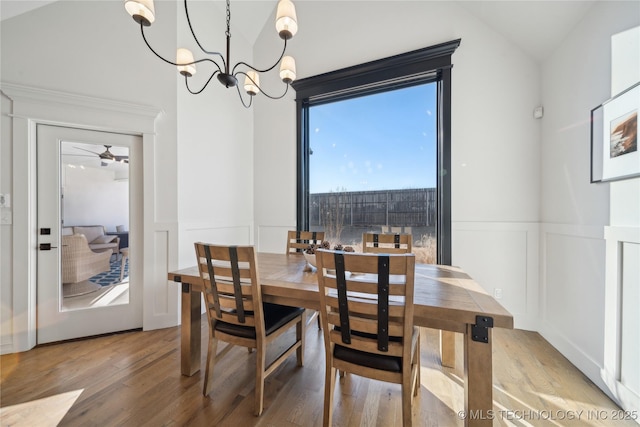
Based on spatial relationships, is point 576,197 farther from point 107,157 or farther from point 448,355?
point 107,157

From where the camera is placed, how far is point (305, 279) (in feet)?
5.18

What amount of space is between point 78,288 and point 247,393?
2098 mm

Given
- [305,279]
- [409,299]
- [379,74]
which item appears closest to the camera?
[409,299]

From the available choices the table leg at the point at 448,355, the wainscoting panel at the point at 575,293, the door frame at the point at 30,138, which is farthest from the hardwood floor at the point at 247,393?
the door frame at the point at 30,138

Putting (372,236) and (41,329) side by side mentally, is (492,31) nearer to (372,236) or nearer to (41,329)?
(372,236)

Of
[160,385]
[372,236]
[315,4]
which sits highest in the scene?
[315,4]

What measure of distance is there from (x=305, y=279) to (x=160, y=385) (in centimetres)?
128

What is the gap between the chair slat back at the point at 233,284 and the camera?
1.40 m

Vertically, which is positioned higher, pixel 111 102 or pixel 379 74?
pixel 379 74

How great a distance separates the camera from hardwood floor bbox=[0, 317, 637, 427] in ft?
4.68

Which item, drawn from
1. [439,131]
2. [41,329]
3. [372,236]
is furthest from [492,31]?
[41,329]

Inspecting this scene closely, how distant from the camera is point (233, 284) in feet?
4.82

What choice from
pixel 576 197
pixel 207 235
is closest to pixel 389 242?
pixel 576 197

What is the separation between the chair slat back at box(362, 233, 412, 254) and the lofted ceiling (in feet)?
7.16
